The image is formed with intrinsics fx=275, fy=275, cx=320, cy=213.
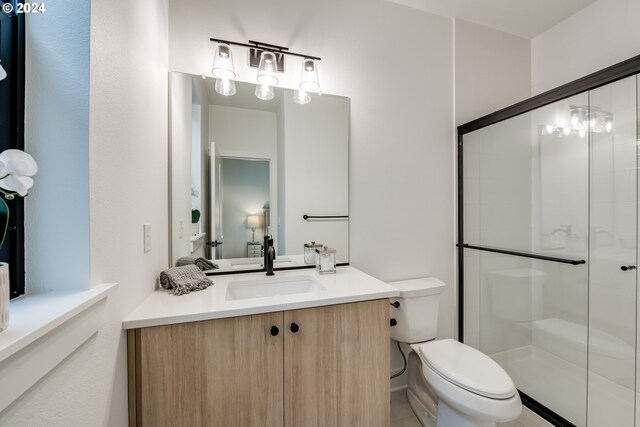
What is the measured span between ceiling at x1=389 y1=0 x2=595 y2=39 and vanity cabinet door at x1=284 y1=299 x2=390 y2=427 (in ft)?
6.86

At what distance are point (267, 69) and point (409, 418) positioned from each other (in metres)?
2.25

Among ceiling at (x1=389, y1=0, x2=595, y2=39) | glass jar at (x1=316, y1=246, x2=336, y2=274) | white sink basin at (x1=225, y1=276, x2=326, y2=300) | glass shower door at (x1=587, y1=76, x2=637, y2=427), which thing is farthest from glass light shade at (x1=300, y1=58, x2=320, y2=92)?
glass shower door at (x1=587, y1=76, x2=637, y2=427)

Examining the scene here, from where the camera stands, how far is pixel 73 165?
2.25ft

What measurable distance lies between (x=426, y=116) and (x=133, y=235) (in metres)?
1.96

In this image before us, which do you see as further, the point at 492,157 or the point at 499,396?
the point at 492,157

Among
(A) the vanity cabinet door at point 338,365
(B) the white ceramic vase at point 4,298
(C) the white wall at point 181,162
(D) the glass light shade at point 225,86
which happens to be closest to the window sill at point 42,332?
(B) the white ceramic vase at point 4,298

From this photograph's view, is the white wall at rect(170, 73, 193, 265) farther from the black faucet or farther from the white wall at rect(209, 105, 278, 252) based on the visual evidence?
the black faucet

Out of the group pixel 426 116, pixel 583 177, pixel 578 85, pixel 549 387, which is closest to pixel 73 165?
pixel 426 116

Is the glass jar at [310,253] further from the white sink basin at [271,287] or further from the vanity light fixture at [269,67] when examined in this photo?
the vanity light fixture at [269,67]

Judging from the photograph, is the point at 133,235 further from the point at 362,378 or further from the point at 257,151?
the point at 362,378

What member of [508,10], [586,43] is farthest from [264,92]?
[586,43]

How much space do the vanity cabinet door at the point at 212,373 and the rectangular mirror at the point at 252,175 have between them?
564 millimetres

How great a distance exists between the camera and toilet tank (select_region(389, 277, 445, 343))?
1713 millimetres

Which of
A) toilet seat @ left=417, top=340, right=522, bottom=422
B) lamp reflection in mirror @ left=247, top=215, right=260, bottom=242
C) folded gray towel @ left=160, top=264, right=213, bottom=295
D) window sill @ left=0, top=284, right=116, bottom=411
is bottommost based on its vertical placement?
toilet seat @ left=417, top=340, right=522, bottom=422
